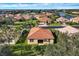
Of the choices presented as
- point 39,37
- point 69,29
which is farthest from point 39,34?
point 69,29

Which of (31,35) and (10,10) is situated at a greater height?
(10,10)

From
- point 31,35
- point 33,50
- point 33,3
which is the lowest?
point 33,50

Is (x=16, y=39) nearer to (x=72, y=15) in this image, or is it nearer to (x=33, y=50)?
(x=33, y=50)

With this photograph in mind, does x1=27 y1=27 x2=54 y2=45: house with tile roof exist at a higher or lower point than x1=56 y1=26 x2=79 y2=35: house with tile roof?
lower

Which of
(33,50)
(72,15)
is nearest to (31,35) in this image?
(33,50)

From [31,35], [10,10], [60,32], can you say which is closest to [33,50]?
[31,35]

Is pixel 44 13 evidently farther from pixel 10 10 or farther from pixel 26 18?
pixel 10 10

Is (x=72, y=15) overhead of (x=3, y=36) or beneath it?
overhead

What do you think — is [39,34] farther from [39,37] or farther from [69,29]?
[69,29]

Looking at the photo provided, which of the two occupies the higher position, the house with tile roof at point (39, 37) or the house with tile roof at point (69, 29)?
the house with tile roof at point (69, 29)
